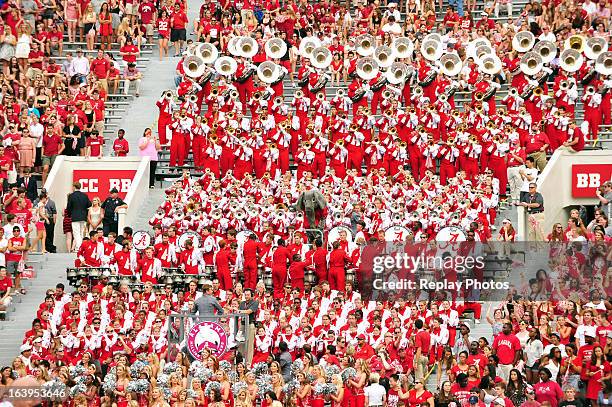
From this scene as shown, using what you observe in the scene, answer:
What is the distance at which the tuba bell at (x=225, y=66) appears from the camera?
42.3 m

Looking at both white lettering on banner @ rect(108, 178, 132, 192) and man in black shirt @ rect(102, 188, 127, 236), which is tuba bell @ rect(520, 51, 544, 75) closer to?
white lettering on banner @ rect(108, 178, 132, 192)

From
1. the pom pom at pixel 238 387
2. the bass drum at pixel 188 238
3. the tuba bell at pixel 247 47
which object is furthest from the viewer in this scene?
the tuba bell at pixel 247 47

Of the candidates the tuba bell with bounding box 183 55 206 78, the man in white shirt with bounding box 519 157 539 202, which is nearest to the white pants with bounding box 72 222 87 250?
the tuba bell with bounding box 183 55 206 78

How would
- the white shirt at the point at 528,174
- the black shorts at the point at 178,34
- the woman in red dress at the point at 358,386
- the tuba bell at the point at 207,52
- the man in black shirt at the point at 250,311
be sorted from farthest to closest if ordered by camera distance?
the black shorts at the point at 178,34 → the tuba bell at the point at 207,52 → the white shirt at the point at 528,174 → the man in black shirt at the point at 250,311 → the woman in red dress at the point at 358,386

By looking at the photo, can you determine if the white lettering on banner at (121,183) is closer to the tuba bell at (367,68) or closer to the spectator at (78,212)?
the spectator at (78,212)

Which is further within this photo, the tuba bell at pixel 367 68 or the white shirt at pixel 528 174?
the tuba bell at pixel 367 68

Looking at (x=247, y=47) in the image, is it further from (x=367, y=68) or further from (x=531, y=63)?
(x=531, y=63)

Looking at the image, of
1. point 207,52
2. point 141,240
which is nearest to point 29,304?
point 141,240

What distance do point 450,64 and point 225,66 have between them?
4.33 m

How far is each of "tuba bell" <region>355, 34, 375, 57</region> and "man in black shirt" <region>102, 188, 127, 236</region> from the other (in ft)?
24.3

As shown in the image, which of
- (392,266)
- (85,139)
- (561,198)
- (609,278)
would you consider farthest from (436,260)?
(85,139)

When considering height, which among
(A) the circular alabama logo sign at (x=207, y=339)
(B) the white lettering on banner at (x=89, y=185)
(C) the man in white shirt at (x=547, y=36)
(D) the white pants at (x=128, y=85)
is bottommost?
(A) the circular alabama logo sign at (x=207, y=339)

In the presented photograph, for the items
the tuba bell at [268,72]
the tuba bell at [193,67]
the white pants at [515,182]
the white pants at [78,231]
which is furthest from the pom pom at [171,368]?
the tuba bell at [193,67]

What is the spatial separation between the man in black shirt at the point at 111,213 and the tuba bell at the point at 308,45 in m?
6.68
